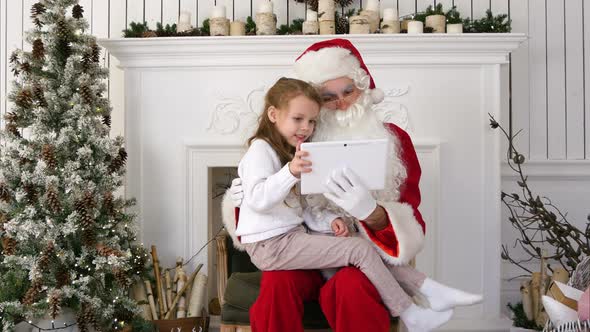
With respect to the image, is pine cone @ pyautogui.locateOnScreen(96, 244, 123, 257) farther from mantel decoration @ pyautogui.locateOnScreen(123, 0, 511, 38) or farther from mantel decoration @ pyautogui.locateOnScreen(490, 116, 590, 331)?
mantel decoration @ pyautogui.locateOnScreen(490, 116, 590, 331)

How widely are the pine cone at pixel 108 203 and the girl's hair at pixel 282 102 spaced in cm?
92

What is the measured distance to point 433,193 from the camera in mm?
3277

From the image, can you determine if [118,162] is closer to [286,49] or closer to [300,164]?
[286,49]

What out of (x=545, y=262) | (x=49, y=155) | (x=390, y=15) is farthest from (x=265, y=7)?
(x=545, y=262)

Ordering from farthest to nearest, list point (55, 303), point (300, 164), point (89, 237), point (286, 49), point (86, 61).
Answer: point (286, 49) < point (86, 61) < point (89, 237) < point (55, 303) < point (300, 164)

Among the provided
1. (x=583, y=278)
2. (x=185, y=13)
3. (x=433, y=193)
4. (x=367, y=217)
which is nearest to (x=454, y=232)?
(x=433, y=193)

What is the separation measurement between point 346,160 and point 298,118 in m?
0.27

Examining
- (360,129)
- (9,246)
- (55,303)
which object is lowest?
(55,303)

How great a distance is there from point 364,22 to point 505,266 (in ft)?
5.49

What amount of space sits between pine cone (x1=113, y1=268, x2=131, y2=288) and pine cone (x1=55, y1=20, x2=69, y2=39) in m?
1.16

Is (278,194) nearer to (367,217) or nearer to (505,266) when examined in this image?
(367,217)

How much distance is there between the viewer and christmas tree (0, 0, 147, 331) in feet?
9.18

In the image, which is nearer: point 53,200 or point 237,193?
point 237,193

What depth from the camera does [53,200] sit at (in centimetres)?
278
